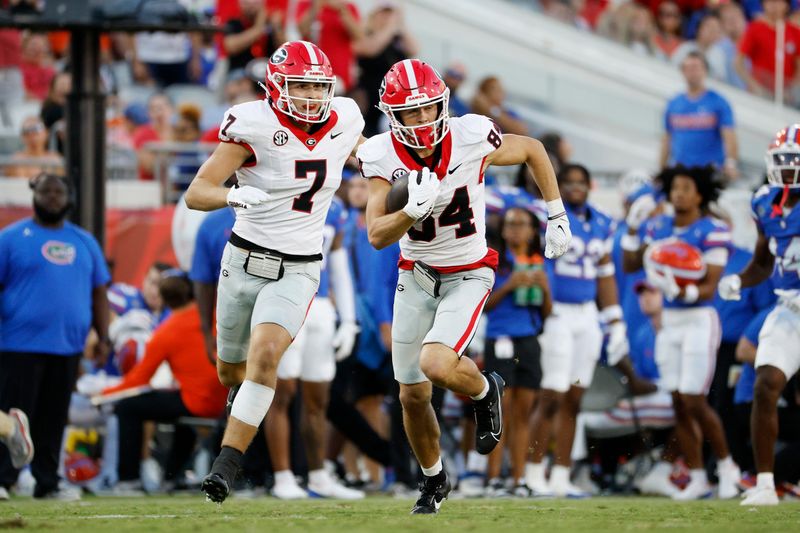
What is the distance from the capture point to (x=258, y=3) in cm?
1408

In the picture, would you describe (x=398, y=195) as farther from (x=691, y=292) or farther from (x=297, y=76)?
(x=691, y=292)

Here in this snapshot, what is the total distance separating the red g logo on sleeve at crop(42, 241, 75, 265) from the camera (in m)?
9.79

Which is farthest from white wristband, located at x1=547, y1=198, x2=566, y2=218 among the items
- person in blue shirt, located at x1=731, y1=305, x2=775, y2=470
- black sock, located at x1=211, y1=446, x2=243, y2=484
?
person in blue shirt, located at x1=731, y1=305, x2=775, y2=470

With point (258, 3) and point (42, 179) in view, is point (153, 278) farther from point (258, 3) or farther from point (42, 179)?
point (258, 3)

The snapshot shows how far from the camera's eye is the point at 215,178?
750cm

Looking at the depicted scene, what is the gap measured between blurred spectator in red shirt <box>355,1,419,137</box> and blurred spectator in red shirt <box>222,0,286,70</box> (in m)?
0.78

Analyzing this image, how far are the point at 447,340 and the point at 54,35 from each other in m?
8.64

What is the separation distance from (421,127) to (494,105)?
666cm

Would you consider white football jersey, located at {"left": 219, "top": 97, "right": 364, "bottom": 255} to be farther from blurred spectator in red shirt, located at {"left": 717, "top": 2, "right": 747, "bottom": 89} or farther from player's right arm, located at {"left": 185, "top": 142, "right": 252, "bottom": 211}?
blurred spectator in red shirt, located at {"left": 717, "top": 2, "right": 747, "bottom": 89}

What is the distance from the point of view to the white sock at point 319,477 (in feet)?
33.6

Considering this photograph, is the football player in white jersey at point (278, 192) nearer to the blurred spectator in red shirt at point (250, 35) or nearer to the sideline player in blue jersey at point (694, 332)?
the sideline player in blue jersey at point (694, 332)

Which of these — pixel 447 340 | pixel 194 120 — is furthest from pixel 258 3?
pixel 447 340

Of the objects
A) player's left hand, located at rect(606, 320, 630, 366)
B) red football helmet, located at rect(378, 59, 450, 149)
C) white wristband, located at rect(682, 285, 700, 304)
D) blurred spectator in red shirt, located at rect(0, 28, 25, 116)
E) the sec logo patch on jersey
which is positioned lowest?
player's left hand, located at rect(606, 320, 630, 366)

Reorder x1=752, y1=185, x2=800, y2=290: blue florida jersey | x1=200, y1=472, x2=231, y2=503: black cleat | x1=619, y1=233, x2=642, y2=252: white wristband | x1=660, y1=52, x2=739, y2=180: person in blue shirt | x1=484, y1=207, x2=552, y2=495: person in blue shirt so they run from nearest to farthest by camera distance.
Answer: x1=200, y1=472, x2=231, y2=503: black cleat
x1=752, y1=185, x2=800, y2=290: blue florida jersey
x1=484, y1=207, x2=552, y2=495: person in blue shirt
x1=619, y1=233, x2=642, y2=252: white wristband
x1=660, y1=52, x2=739, y2=180: person in blue shirt
